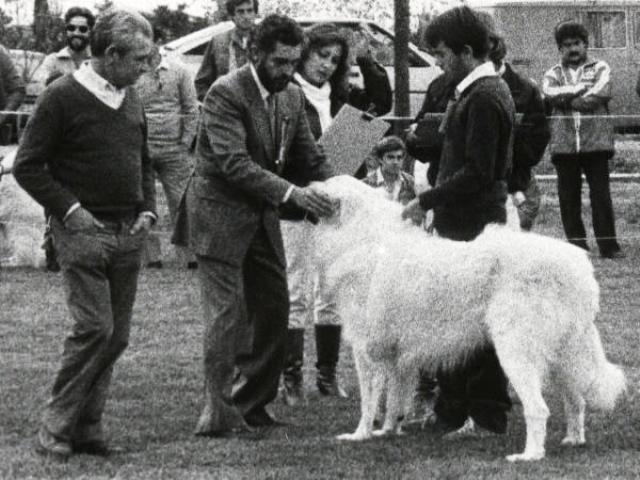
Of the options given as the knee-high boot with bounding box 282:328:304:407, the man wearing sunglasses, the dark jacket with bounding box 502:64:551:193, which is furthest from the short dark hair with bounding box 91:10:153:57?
the man wearing sunglasses

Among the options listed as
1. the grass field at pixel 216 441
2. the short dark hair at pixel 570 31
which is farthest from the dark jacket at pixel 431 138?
the short dark hair at pixel 570 31

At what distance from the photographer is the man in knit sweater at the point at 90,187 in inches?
268

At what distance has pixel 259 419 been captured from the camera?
311 inches

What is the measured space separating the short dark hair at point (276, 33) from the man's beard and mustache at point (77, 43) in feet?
21.8

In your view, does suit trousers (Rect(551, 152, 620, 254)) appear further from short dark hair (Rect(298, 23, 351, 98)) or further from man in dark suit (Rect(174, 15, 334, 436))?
man in dark suit (Rect(174, 15, 334, 436))

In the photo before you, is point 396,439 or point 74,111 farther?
point 396,439

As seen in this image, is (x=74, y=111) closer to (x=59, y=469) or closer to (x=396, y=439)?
(x=59, y=469)

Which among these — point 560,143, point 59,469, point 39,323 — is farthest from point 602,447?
point 560,143

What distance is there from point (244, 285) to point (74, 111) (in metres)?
1.41

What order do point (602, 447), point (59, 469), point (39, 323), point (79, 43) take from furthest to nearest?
point (79, 43) → point (39, 323) → point (602, 447) → point (59, 469)

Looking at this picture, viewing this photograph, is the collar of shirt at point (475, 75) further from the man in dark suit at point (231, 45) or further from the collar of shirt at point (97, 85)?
the man in dark suit at point (231, 45)

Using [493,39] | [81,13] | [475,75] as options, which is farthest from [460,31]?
[81,13]

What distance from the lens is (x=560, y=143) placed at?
14445mm

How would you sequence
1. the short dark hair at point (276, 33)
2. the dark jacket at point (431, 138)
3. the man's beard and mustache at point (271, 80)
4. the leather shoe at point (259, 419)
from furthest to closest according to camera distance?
1. the dark jacket at point (431, 138)
2. the leather shoe at point (259, 419)
3. the man's beard and mustache at point (271, 80)
4. the short dark hair at point (276, 33)
